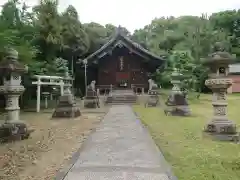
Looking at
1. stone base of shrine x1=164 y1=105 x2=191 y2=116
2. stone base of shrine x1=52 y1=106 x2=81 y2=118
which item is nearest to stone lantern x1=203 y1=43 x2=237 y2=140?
stone base of shrine x1=164 y1=105 x2=191 y2=116

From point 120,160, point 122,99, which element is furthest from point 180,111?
point 122,99

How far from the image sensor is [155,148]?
5961 millimetres

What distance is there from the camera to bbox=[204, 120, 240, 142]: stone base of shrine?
6.96 meters

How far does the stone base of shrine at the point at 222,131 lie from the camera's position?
22.9ft

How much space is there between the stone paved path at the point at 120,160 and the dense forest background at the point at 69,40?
14.4ft

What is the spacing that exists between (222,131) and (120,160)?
3.54m

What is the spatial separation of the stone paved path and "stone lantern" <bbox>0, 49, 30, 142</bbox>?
2165 mm

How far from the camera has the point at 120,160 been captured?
507 cm

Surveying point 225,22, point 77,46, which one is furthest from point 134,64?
point 225,22

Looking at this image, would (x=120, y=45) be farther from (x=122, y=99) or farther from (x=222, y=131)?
(x=222, y=131)

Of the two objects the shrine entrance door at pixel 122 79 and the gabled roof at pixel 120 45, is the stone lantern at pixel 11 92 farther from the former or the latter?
the shrine entrance door at pixel 122 79

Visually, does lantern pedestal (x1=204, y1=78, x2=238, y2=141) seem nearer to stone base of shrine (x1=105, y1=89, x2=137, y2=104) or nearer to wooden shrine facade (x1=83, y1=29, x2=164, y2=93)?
stone base of shrine (x1=105, y1=89, x2=137, y2=104)

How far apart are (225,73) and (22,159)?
19.1ft

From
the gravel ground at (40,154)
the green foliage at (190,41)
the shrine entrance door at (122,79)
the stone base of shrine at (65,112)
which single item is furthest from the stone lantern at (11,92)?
the shrine entrance door at (122,79)
